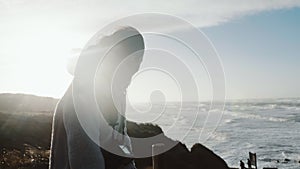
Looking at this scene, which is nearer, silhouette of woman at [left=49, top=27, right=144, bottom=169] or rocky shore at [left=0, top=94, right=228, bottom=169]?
silhouette of woman at [left=49, top=27, right=144, bottom=169]

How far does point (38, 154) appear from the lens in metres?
17.4

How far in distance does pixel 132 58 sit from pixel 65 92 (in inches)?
13.5

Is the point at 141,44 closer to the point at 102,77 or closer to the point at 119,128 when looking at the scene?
the point at 102,77

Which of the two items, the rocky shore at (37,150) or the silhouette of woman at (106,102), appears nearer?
the silhouette of woman at (106,102)

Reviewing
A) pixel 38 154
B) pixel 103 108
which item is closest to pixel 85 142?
pixel 103 108

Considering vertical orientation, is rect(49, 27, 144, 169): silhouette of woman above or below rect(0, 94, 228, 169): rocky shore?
above

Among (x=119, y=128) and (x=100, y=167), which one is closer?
(x=100, y=167)

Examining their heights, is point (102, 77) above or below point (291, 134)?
above

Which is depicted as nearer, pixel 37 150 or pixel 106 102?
pixel 106 102

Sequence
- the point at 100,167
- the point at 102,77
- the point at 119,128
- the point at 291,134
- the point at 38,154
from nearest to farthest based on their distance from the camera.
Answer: the point at 100,167 → the point at 102,77 → the point at 119,128 → the point at 38,154 → the point at 291,134

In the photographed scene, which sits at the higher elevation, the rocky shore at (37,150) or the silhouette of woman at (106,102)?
the silhouette of woman at (106,102)

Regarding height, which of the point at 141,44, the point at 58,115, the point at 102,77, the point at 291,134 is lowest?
the point at 291,134

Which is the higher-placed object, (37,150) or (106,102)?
(106,102)

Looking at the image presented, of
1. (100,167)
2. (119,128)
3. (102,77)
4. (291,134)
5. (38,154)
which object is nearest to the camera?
(100,167)
